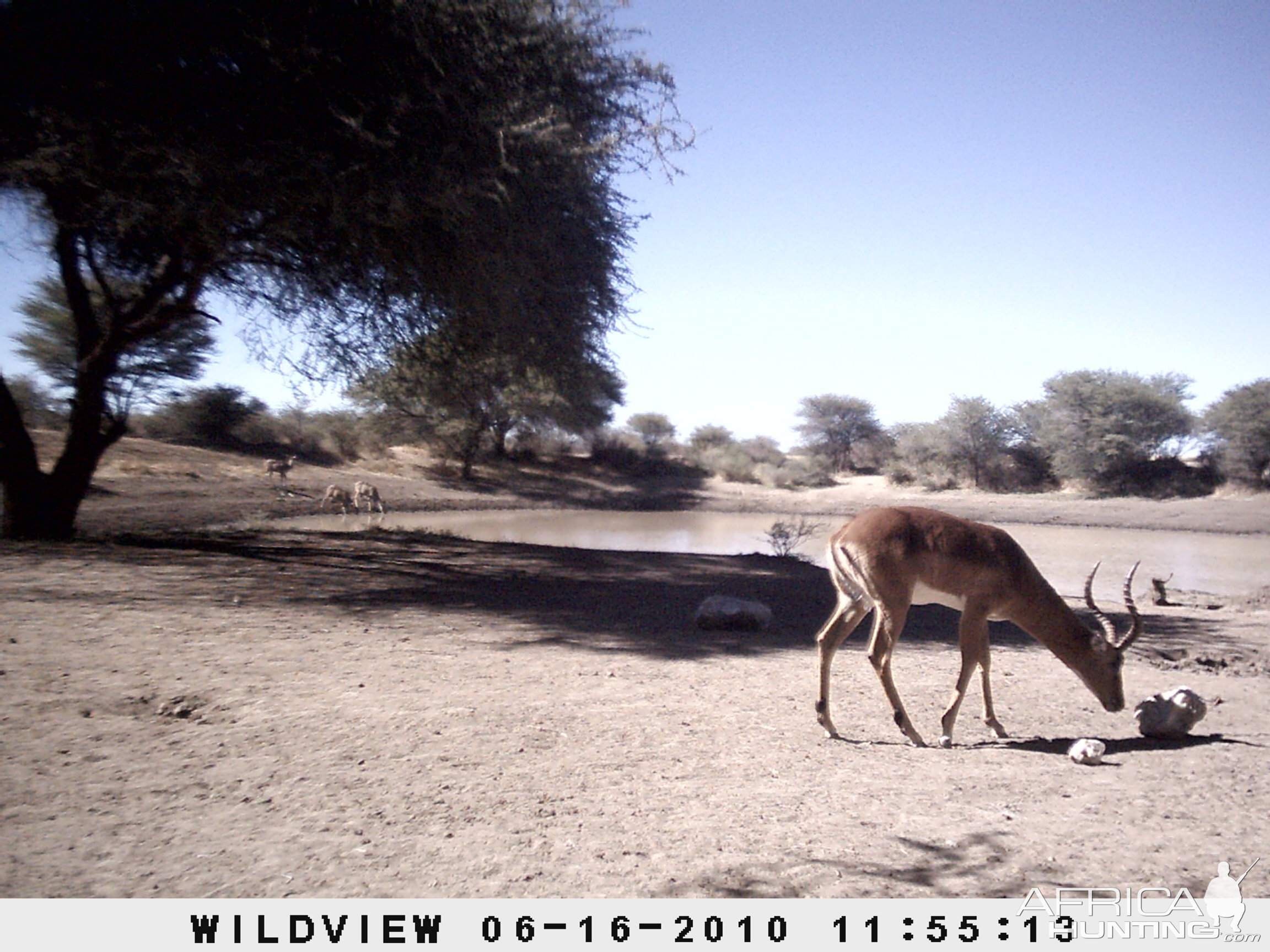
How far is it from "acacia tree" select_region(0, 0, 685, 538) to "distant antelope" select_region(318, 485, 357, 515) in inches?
351

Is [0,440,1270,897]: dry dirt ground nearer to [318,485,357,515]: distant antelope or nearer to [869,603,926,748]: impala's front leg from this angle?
[869,603,926,748]: impala's front leg

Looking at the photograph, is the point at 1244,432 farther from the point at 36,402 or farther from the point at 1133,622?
the point at 36,402

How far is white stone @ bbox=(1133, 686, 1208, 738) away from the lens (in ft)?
18.9

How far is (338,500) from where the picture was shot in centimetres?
2269

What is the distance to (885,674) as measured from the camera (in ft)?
18.4

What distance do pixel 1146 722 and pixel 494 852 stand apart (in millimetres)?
4725

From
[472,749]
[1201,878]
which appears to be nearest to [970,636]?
[1201,878]

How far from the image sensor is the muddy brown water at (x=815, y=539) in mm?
18016

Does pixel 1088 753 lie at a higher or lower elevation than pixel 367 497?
lower

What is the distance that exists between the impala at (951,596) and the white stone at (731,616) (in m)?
3.58

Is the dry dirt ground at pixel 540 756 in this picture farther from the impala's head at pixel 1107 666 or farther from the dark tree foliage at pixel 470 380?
the dark tree foliage at pixel 470 380

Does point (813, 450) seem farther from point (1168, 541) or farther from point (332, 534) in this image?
point (332, 534)
